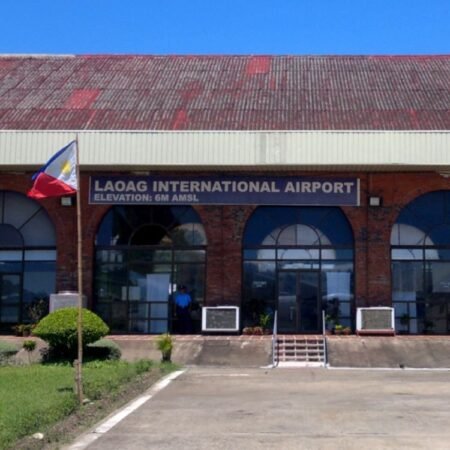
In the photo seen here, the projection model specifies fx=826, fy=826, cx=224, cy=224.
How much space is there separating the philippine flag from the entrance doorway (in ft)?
48.2

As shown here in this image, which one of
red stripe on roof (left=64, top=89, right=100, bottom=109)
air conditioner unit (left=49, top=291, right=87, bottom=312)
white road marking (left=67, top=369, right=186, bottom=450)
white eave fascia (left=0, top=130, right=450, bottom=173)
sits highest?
red stripe on roof (left=64, top=89, right=100, bottom=109)

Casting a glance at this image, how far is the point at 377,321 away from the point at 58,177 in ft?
49.7

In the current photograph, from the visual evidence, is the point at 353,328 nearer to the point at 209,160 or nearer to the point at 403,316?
the point at 403,316

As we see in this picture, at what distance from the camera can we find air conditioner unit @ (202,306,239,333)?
2723cm

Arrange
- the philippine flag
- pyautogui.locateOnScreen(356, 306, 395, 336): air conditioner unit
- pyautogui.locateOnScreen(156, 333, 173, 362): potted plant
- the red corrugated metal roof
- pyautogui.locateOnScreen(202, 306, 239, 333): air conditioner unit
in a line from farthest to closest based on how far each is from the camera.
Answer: the red corrugated metal roof, pyautogui.locateOnScreen(202, 306, 239, 333): air conditioner unit, pyautogui.locateOnScreen(356, 306, 395, 336): air conditioner unit, pyautogui.locateOnScreen(156, 333, 173, 362): potted plant, the philippine flag


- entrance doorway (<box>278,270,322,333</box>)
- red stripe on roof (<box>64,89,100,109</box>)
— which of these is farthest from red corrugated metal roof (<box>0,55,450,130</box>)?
entrance doorway (<box>278,270,322,333</box>)

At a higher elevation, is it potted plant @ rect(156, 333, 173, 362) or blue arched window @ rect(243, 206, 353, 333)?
blue arched window @ rect(243, 206, 353, 333)

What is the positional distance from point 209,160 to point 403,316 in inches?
331

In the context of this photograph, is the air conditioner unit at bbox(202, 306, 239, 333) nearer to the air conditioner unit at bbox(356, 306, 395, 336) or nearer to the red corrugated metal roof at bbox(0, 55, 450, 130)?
the air conditioner unit at bbox(356, 306, 395, 336)

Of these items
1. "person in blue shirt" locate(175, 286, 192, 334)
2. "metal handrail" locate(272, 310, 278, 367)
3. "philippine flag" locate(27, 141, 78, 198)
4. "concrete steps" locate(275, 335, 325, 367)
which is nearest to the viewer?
"philippine flag" locate(27, 141, 78, 198)

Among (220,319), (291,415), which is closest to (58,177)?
(291,415)

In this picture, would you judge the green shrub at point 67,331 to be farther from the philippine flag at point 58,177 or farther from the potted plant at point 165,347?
the philippine flag at point 58,177

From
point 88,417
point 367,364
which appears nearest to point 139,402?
point 88,417

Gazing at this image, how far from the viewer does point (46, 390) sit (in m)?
14.0
